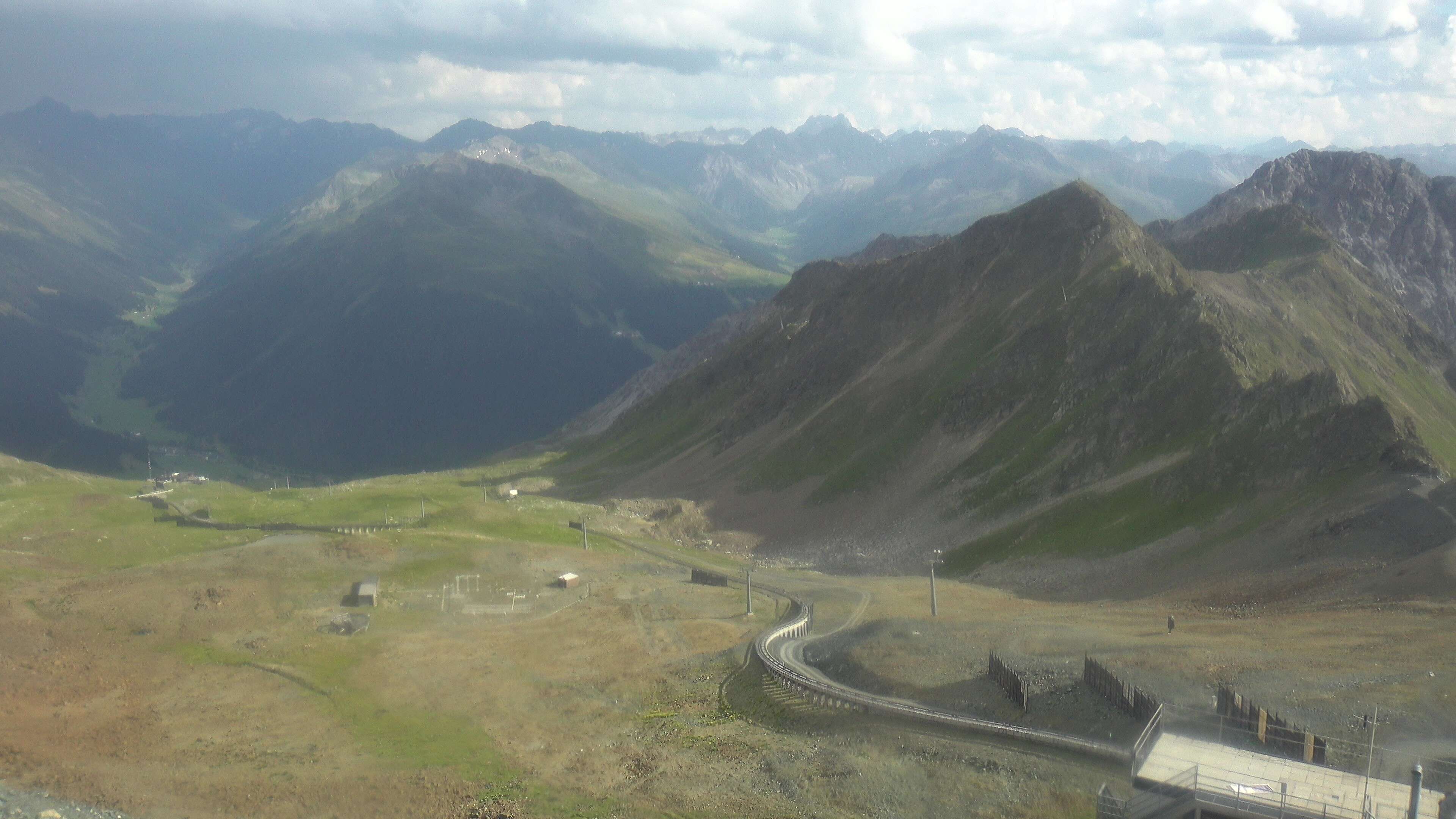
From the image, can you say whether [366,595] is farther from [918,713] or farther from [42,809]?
[918,713]

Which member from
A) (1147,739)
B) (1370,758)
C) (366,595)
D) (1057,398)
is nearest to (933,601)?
(366,595)

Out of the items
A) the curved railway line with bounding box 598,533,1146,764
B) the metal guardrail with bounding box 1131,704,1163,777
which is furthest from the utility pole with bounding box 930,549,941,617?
the metal guardrail with bounding box 1131,704,1163,777

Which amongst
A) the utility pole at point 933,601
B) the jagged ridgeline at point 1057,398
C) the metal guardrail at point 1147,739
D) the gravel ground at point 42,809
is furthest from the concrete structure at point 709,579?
the metal guardrail at point 1147,739

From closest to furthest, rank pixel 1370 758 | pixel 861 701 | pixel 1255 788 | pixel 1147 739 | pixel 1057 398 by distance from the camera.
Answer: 1. pixel 1255 788
2. pixel 1370 758
3. pixel 1147 739
4. pixel 861 701
5. pixel 1057 398

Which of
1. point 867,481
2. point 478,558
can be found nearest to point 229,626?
point 478,558

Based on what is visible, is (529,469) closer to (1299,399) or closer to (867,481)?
(867,481)
